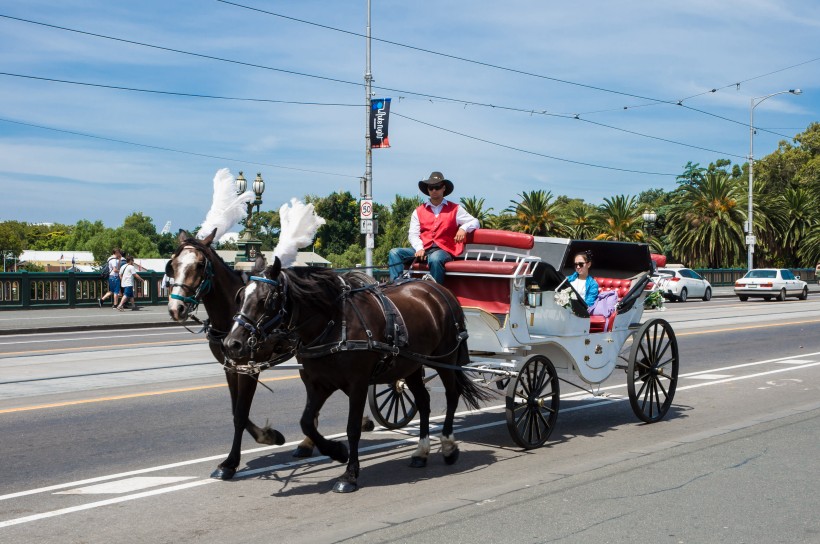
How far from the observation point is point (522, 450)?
27.6 feet

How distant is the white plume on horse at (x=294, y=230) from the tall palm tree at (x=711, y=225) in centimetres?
5819

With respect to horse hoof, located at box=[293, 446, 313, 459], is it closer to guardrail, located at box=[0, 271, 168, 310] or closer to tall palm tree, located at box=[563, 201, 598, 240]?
guardrail, located at box=[0, 271, 168, 310]

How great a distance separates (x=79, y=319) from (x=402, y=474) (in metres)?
20.9

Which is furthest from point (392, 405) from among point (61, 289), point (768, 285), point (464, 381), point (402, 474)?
point (768, 285)

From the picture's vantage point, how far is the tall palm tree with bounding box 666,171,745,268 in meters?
62.1

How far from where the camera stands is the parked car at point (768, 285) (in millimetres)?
42219

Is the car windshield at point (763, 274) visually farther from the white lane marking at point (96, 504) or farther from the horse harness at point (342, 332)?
the white lane marking at point (96, 504)

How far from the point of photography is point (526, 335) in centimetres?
888

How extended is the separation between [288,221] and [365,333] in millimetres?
1113

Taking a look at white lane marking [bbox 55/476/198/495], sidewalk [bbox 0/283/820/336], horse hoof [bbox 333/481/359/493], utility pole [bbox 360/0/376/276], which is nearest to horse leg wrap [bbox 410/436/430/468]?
horse hoof [bbox 333/481/359/493]

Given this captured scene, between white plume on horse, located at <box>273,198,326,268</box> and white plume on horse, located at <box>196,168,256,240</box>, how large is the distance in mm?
441

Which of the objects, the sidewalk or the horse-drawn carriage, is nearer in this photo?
the horse-drawn carriage

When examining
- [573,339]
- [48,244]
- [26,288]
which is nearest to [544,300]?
[573,339]

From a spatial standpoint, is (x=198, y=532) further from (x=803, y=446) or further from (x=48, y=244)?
(x=48, y=244)
